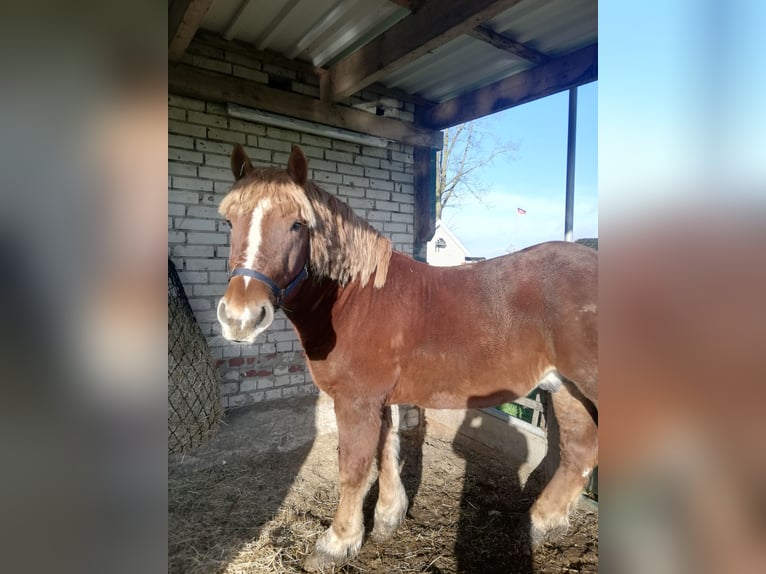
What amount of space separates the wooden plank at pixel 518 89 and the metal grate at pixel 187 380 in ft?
8.63

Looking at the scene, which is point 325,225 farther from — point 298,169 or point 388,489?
point 388,489

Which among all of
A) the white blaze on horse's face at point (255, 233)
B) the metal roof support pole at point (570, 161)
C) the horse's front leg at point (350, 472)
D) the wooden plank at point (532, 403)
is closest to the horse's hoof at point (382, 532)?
the horse's front leg at point (350, 472)

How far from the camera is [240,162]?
1.71 m

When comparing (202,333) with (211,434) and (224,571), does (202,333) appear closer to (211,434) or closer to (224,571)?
(211,434)

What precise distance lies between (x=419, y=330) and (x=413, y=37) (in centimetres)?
161

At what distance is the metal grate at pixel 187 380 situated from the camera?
8.25 ft

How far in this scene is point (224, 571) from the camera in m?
1.72

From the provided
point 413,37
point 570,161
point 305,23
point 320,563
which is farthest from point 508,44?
point 320,563

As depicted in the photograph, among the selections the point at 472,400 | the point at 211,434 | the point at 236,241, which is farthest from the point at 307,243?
the point at 211,434

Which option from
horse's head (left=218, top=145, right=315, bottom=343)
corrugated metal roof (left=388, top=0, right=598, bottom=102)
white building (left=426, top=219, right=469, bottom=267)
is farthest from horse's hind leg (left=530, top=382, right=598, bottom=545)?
white building (left=426, top=219, right=469, bottom=267)

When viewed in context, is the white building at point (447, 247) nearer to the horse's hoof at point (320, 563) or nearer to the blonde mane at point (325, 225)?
the blonde mane at point (325, 225)

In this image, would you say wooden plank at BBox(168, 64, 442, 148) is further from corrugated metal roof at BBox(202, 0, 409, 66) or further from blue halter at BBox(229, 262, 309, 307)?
blue halter at BBox(229, 262, 309, 307)

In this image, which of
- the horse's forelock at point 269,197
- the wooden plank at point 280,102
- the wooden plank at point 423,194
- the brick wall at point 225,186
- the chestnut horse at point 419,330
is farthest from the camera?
the wooden plank at point 423,194
